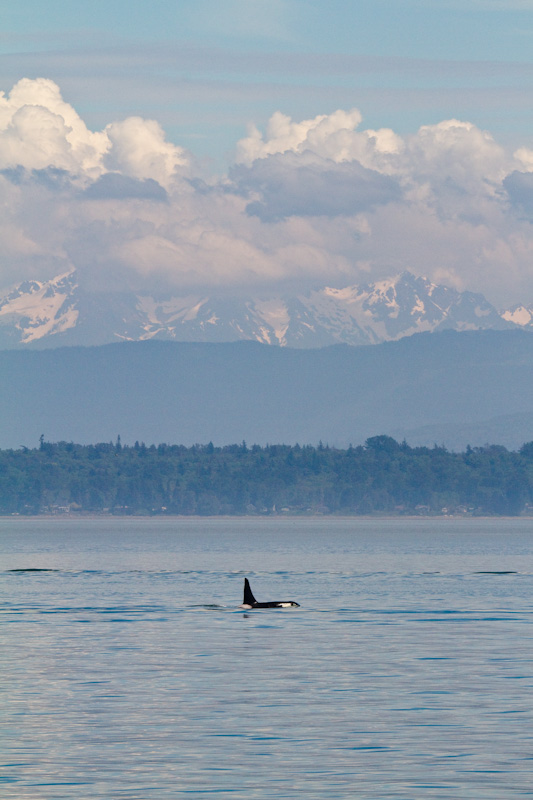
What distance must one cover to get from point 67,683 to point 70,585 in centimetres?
7276

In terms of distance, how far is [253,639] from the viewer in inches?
3127

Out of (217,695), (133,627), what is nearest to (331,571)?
(133,627)

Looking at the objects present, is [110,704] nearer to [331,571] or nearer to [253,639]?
[253,639]

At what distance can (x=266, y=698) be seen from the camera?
54.8 m

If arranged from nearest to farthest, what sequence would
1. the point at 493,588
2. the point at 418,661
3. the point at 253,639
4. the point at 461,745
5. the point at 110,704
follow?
the point at 461,745
the point at 110,704
the point at 418,661
the point at 253,639
the point at 493,588

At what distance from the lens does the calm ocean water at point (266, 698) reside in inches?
1549

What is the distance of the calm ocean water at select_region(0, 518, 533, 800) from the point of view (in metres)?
39.3

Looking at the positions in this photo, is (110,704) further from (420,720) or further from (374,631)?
(374,631)

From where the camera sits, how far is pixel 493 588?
128750mm

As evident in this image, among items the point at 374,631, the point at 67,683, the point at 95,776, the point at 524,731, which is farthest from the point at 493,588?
the point at 95,776

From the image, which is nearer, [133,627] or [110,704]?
[110,704]

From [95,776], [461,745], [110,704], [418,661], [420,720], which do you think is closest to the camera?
[95,776]

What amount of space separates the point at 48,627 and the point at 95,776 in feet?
160

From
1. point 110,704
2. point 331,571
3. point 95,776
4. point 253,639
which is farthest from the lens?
point 331,571
